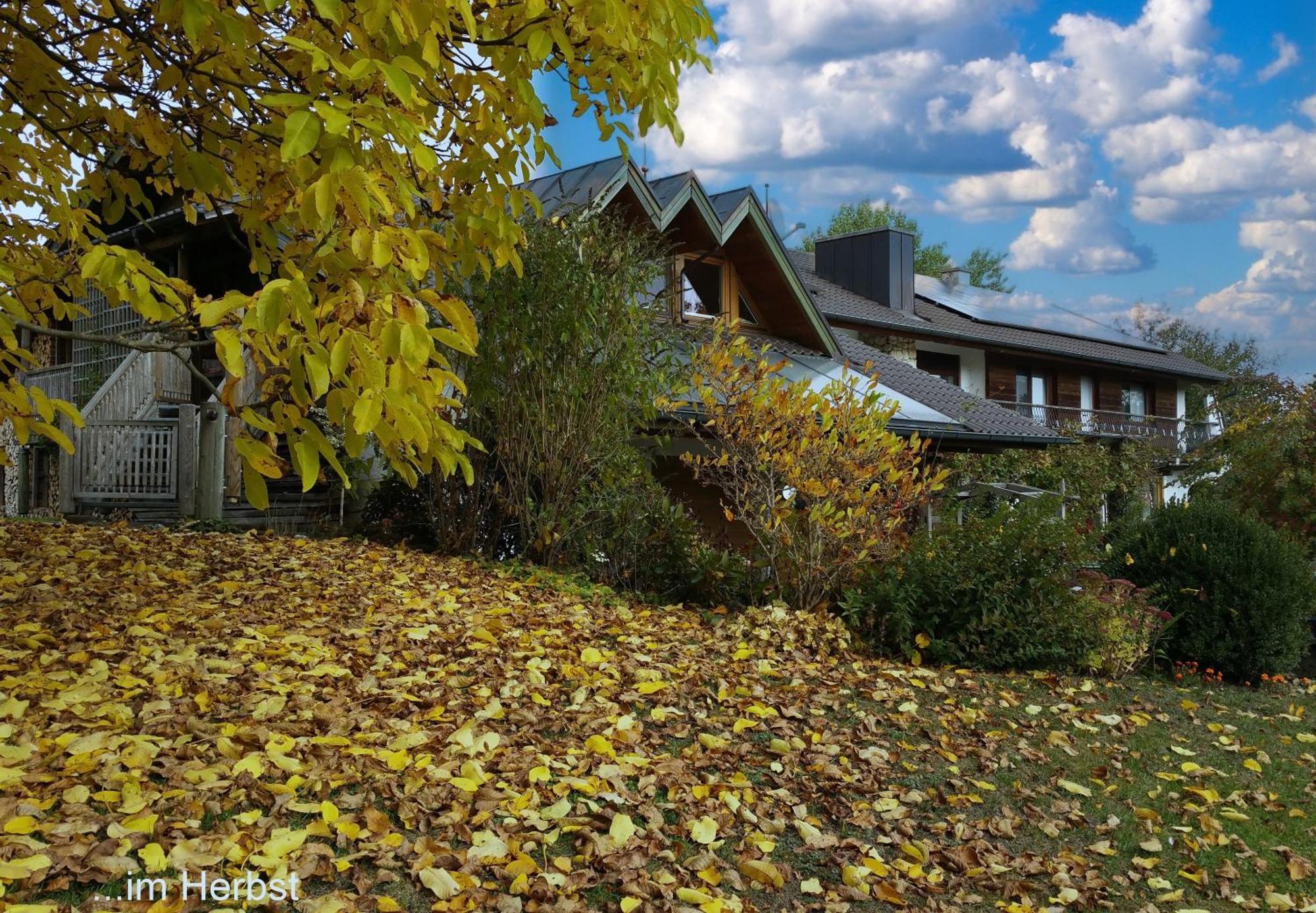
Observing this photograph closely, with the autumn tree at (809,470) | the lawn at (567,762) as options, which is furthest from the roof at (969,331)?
Result: the lawn at (567,762)

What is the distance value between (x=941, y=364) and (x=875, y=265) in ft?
10.8

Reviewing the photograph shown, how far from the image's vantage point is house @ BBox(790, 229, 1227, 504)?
27406 mm

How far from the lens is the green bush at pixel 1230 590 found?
9289mm

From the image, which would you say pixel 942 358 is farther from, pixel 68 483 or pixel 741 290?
pixel 68 483

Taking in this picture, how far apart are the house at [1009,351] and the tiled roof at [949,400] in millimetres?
4193

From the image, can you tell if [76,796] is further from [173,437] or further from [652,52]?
[173,437]

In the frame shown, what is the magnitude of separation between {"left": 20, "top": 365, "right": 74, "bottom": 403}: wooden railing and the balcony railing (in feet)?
71.3

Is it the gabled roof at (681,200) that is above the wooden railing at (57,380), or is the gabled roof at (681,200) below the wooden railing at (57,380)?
above

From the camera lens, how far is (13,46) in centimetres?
551

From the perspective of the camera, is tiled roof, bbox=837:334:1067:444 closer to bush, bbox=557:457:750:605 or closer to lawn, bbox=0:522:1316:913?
bush, bbox=557:457:750:605

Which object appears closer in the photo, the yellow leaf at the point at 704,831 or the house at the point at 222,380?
the yellow leaf at the point at 704,831

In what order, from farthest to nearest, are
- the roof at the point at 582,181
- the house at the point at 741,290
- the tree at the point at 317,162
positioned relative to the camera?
the house at the point at 741,290 → the roof at the point at 582,181 → the tree at the point at 317,162

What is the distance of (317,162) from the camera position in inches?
176

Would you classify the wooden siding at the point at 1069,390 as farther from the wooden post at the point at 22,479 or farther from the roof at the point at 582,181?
the wooden post at the point at 22,479
